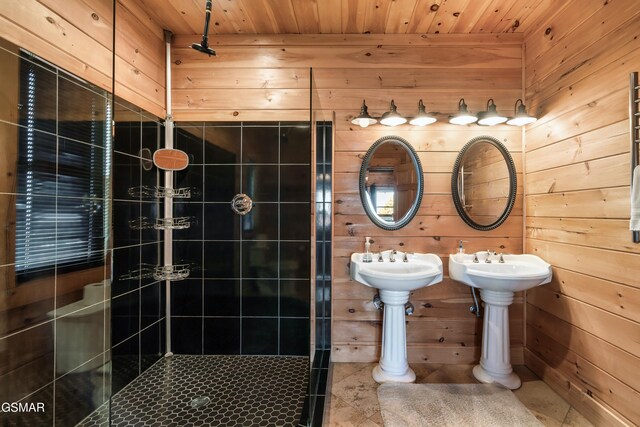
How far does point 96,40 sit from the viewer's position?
5.00 ft

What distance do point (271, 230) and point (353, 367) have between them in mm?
1226

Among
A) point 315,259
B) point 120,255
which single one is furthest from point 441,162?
point 120,255

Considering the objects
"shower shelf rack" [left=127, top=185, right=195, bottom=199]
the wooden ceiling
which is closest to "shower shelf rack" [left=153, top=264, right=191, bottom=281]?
"shower shelf rack" [left=127, top=185, right=195, bottom=199]

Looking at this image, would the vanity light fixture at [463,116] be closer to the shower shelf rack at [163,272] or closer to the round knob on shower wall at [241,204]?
the round knob on shower wall at [241,204]

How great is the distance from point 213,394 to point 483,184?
2407 millimetres

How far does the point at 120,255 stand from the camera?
176 cm

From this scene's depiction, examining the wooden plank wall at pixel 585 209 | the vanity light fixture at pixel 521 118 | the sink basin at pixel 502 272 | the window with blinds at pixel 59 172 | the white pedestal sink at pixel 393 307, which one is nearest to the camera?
the window with blinds at pixel 59 172

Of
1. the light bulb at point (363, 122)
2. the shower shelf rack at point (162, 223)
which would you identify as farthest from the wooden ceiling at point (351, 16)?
the shower shelf rack at point (162, 223)

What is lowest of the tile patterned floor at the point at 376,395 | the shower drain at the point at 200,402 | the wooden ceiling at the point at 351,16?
the tile patterned floor at the point at 376,395

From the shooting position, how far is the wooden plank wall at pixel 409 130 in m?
2.17

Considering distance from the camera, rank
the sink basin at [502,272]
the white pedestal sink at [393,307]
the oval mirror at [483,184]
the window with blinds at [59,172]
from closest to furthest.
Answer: the window with blinds at [59,172] → the sink basin at [502,272] → the white pedestal sink at [393,307] → the oval mirror at [483,184]

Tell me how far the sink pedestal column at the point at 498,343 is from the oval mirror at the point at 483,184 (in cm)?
54

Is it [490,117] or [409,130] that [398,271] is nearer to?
[409,130]

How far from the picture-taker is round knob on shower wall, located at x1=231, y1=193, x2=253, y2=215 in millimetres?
2154
